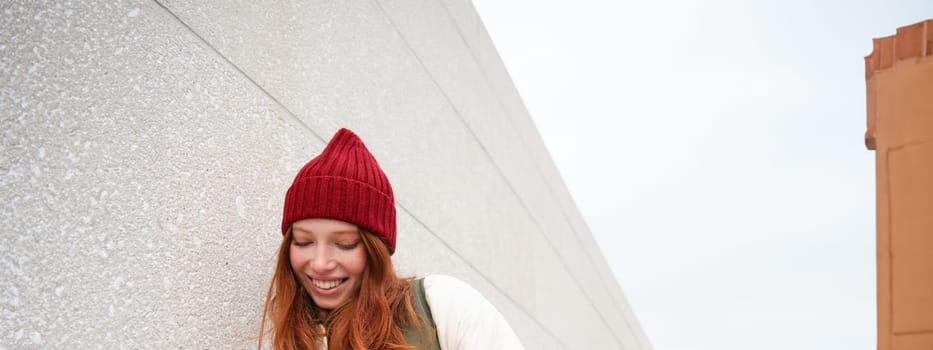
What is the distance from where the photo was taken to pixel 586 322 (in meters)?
7.91

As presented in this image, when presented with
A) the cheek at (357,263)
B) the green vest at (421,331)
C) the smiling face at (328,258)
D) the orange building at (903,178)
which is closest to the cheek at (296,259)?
the smiling face at (328,258)

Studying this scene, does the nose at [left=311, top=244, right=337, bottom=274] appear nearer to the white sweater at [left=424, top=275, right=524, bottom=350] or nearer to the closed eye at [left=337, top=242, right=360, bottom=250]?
the closed eye at [left=337, top=242, right=360, bottom=250]

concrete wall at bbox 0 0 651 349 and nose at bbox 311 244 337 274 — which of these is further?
nose at bbox 311 244 337 274

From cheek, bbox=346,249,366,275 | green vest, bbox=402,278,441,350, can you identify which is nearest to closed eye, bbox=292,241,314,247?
cheek, bbox=346,249,366,275

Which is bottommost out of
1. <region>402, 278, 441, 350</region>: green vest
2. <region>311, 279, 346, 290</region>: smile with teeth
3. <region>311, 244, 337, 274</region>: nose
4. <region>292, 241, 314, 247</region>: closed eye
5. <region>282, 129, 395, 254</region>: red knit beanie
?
<region>402, 278, 441, 350</region>: green vest

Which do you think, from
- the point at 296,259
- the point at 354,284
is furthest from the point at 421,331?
the point at 296,259

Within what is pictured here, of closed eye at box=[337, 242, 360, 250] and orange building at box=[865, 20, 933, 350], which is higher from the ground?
orange building at box=[865, 20, 933, 350]

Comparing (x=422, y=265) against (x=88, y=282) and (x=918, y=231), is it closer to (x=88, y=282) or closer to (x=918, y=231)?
(x=88, y=282)

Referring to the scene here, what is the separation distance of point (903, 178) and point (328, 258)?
387cm

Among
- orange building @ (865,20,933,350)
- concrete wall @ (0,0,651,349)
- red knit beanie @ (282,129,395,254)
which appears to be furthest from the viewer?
orange building @ (865,20,933,350)

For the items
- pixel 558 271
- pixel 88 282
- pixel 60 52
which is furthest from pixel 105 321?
pixel 558 271

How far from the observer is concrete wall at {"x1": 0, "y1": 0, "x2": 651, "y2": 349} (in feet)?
4.79

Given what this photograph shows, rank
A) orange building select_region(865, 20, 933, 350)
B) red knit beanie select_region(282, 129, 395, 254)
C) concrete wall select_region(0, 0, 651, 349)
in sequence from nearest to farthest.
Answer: concrete wall select_region(0, 0, 651, 349) < red knit beanie select_region(282, 129, 395, 254) < orange building select_region(865, 20, 933, 350)

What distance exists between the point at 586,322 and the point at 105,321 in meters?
6.69
